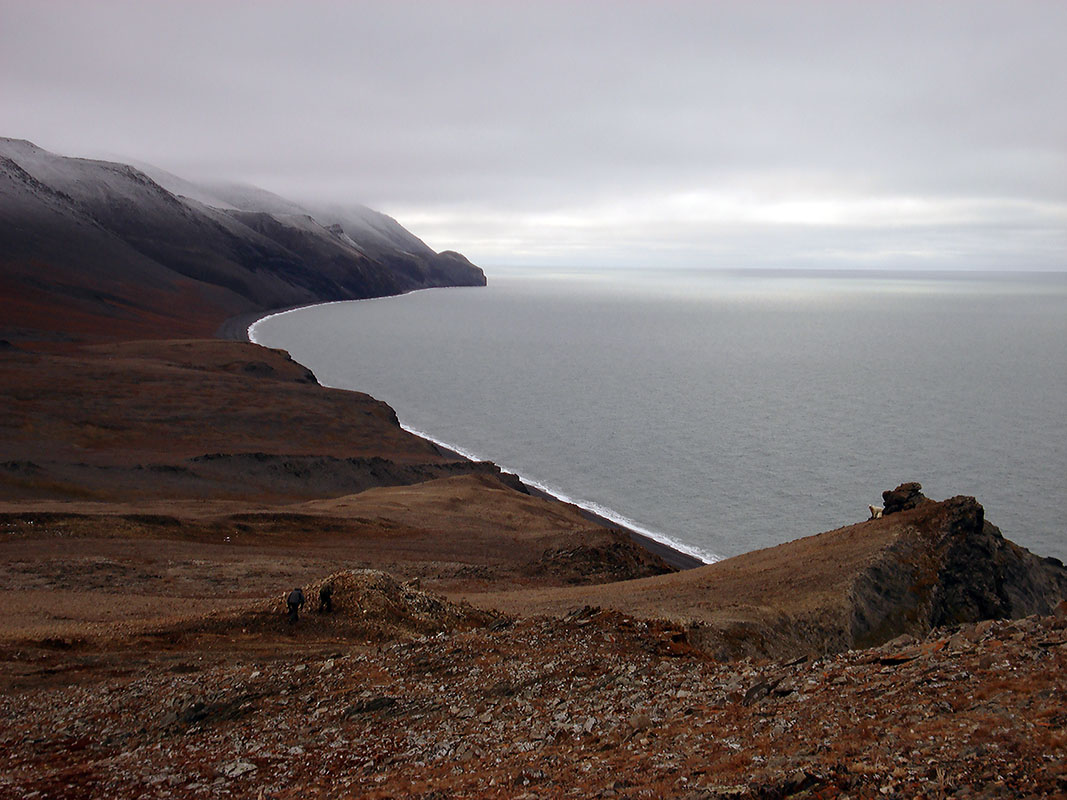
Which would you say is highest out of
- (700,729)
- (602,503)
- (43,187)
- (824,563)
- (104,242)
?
(43,187)

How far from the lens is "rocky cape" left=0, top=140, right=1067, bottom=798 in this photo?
979cm

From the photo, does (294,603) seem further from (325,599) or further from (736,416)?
(736,416)

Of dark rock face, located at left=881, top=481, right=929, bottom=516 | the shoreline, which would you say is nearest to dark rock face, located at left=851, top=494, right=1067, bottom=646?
dark rock face, located at left=881, top=481, right=929, bottom=516

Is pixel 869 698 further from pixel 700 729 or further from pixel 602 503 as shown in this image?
pixel 602 503

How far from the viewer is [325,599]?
718 inches

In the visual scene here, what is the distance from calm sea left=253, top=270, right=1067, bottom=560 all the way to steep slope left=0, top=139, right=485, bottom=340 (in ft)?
65.4

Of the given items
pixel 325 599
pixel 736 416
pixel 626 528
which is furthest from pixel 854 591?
pixel 736 416

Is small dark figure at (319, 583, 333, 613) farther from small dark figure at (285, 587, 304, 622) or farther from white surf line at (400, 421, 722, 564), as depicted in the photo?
white surf line at (400, 421, 722, 564)

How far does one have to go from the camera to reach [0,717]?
13.0 meters

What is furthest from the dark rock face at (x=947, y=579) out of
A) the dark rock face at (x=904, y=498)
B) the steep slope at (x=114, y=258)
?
the steep slope at (x=114, y=258)

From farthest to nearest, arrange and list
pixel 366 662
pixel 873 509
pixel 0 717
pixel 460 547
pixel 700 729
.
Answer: pixel 460 547, pixel 873 509, pixel 366 662, pixel 0 717, pixel 700 729

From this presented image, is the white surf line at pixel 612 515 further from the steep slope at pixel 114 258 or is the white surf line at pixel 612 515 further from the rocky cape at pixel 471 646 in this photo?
the steep slope at pixel 114 258

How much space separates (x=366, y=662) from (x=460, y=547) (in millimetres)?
17039

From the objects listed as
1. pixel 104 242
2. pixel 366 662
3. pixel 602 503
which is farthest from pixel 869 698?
pixel 104 242
